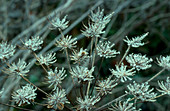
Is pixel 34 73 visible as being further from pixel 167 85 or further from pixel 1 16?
pixel 167 85

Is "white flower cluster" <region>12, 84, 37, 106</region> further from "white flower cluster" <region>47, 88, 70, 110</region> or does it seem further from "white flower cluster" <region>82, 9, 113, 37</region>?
"white flower cluster" <region>82, 9, 113, 37</region>

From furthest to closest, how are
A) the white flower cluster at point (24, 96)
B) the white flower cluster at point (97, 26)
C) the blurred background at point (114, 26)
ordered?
the blurred background at point (114, 26) → the white flower cluster at point (97, 26) → the white flower cluster at point (24, 96)

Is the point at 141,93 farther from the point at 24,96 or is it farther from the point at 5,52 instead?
the point at 5,52

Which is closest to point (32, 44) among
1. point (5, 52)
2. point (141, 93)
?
point (5, 52)

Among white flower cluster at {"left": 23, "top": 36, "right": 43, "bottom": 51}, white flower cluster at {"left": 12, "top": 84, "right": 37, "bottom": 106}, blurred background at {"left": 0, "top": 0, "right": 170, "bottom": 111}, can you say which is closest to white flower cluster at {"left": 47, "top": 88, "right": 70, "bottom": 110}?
white flower cluster at {"left": 12, "top": 84, "right": 37, "bottom": 106}

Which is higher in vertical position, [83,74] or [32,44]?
[32,44]

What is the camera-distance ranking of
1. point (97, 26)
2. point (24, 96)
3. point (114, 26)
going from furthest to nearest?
point (114, 26) < point (97, 26) < point (24, 96)

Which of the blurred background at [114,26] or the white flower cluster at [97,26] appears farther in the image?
the blurred background at [114,26]

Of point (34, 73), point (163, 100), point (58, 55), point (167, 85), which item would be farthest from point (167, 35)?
point (167, 85)

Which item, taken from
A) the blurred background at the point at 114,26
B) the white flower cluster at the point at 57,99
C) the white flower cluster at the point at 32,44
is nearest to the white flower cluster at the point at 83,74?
the white flower cluster at the point at 57,99

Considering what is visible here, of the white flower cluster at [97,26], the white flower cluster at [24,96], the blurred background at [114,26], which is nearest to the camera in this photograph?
the white flower cluster at [24,96]

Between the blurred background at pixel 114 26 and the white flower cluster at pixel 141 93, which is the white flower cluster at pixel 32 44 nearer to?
the white flower cluster at pixel 141 93

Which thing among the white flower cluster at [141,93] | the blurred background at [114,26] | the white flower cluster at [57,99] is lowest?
the white flower cluster at [141,93]
